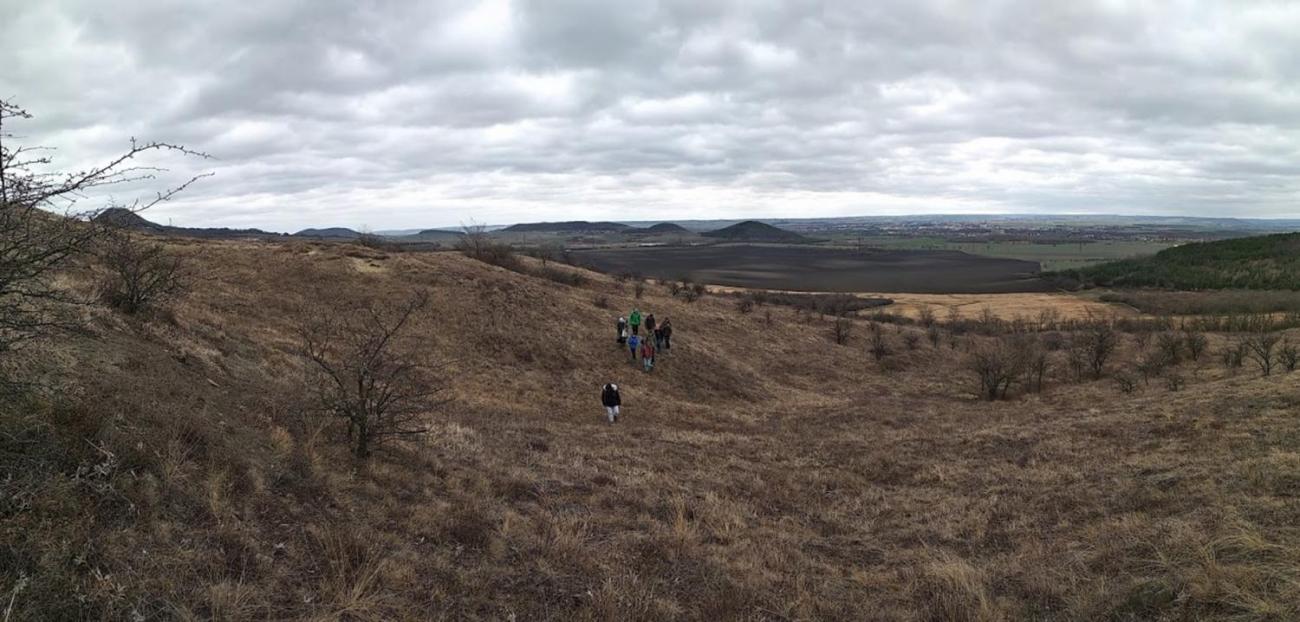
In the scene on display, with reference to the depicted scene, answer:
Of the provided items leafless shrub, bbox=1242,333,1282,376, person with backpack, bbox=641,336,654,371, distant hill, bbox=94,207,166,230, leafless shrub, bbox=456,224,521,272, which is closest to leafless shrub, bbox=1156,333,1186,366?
leafless shrub, bbox=1242,333,1282,376

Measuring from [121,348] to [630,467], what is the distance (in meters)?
8.13

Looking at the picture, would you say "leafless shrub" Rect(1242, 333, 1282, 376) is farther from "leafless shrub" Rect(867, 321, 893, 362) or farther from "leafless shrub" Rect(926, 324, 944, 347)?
"leafless shrub" Rect(926, 324, 944, 347)

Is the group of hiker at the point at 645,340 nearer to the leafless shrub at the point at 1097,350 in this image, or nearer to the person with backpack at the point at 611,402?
the person with backpack at the point at 611,402

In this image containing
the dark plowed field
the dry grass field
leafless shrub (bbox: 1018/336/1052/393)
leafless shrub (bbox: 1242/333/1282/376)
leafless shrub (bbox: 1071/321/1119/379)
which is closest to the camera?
the dry grass field

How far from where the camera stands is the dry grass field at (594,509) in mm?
4980

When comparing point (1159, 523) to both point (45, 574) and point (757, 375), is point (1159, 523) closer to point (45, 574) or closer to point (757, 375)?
point (45, 574)

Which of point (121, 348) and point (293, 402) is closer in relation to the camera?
point (121, 348)

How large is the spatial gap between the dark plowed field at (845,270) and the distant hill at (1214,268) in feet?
32.1

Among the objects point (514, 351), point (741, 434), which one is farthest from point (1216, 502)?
point (514, 351)

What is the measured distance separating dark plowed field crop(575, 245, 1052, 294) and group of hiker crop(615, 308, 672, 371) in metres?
46.2

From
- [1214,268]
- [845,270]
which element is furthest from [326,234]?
[1214,268]

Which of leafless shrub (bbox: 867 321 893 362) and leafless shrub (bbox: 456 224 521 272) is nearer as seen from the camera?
leafless shrub (bbox: 867 321 893 362)

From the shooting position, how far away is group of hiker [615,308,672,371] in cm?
2533

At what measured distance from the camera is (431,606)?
5.39m
